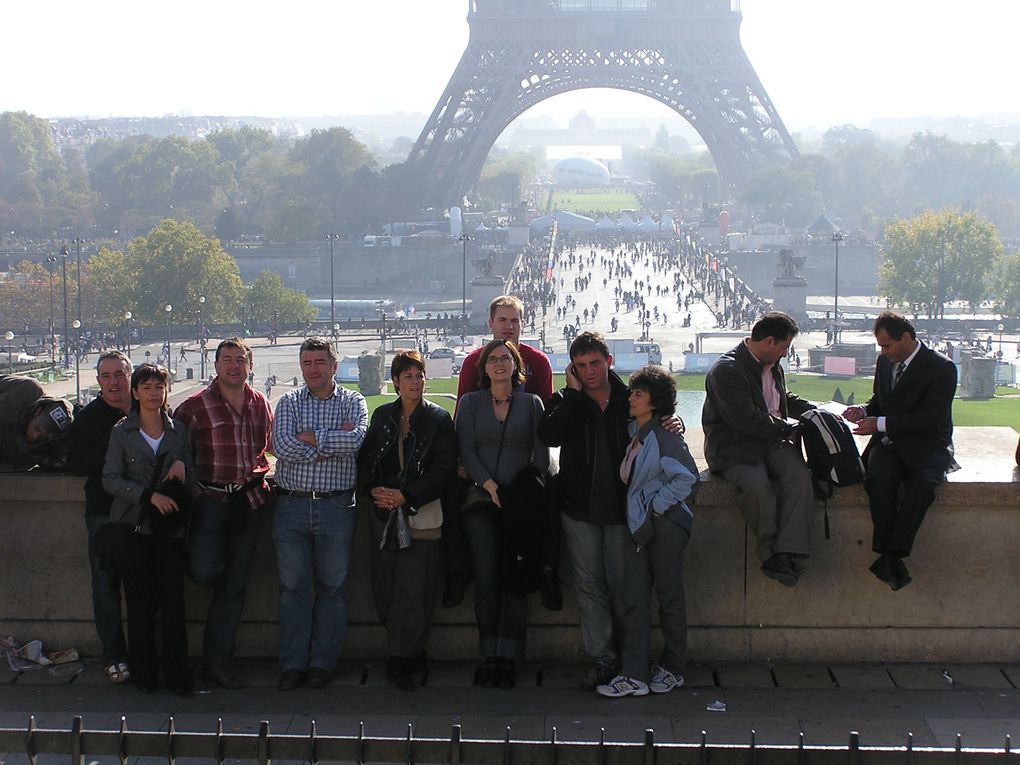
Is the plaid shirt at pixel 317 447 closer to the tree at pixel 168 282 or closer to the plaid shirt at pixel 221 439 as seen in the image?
the plaid shirt at pixel 221 439

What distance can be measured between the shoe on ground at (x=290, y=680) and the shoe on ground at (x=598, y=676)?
93 centimetres

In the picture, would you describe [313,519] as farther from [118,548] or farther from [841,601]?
[841,601]

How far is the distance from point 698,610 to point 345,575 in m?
1.22

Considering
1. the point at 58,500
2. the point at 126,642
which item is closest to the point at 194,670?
the point at 126,642

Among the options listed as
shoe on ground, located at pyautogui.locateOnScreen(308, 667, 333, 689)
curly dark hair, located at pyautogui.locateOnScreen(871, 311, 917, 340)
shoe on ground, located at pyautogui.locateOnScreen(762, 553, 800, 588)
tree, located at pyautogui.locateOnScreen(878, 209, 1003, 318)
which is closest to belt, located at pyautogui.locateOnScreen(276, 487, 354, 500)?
shoe on ground, located at pyautogui.locateOnScreen(308, 667, 333, 689)

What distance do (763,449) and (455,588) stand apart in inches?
45.2

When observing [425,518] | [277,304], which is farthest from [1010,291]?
[425,518]

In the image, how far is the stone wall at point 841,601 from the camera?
575 centimetres

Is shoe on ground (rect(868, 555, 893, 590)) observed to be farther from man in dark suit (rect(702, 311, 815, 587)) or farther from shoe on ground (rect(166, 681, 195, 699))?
shoe on ground (rect(166, 681, 195, 699))

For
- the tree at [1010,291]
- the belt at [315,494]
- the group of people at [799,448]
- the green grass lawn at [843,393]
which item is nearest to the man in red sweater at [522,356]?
the belt at [315,494]

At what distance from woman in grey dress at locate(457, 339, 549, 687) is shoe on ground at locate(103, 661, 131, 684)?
1.18 meters

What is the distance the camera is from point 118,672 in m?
5.67

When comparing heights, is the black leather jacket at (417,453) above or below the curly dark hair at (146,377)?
below

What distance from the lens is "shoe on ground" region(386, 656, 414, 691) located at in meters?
5.55
